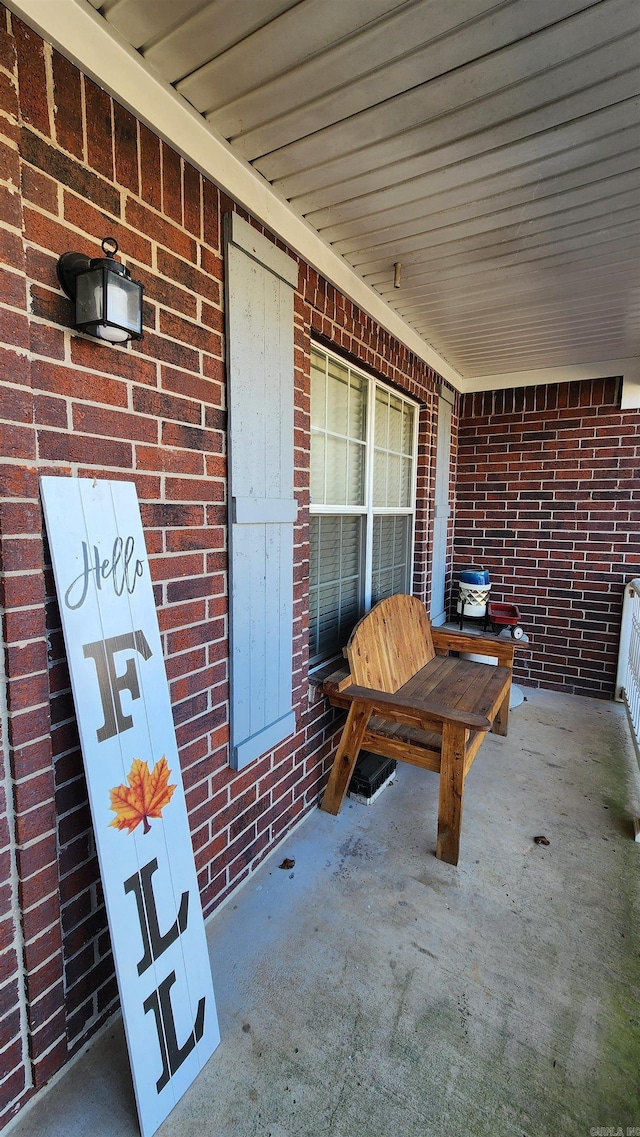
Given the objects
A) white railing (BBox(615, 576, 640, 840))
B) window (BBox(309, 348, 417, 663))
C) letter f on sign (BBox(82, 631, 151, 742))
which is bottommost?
white railing (BBox(615, 576, 640, 840))

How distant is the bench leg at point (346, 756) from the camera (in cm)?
233

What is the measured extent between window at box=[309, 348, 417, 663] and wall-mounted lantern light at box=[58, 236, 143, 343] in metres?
1.31

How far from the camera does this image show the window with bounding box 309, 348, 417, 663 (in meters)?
2.54

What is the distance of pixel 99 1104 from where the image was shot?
1.25 m

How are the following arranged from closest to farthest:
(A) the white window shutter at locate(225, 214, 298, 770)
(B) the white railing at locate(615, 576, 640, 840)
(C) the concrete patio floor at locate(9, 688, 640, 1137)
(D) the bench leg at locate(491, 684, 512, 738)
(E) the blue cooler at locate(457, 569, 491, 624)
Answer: (C) the concrete patio floor at locate(9, 688, 640, 1137) → (A) the white window shutter at locate(225, 214, 298, 770) → (B) the white railing at locate(615, 576, 640, 840) → (D) the bench leg at locate(491, 684, 512, 738) → (E) the blue cooler at locate(457, 569, 491, 624)

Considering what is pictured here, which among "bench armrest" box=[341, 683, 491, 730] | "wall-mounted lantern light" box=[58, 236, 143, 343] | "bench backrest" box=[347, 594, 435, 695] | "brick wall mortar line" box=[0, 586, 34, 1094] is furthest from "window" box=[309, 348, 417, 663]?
"brick wall mortar line" box=[0, 586, 34, 1094]

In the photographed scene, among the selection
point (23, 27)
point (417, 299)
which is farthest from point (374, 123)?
point (417, 299)

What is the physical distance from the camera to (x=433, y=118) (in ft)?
4.75

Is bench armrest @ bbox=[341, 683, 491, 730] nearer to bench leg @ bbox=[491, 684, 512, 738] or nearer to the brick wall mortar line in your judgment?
bench leg @ bbox=[491, 684, 512, 738]

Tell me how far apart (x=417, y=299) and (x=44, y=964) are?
3186 mm

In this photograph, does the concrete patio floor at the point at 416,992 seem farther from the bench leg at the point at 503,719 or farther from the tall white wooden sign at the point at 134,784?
the bench leg at the point at 503,719

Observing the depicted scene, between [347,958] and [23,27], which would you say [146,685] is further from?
[23,27]

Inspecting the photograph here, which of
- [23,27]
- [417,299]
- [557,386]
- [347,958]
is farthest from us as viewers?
[557,386]

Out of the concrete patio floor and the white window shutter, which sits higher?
the white window shutter
